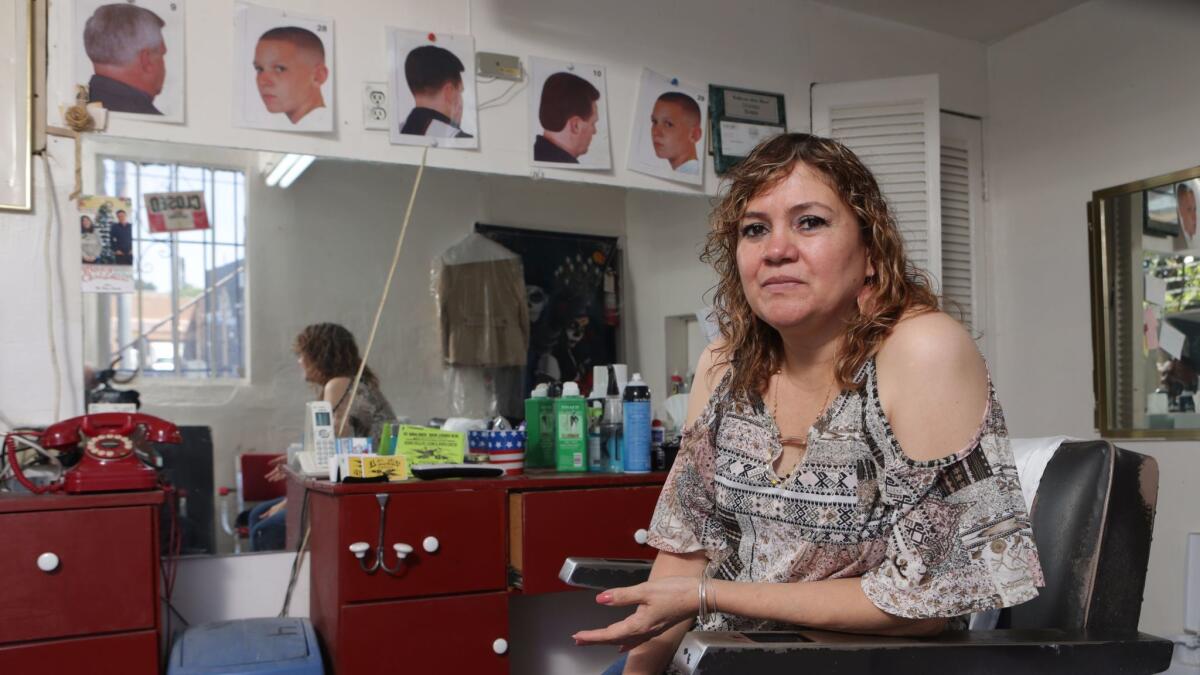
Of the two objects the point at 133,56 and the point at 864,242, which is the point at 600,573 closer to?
the point at 864,242

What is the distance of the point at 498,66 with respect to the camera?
267 cm

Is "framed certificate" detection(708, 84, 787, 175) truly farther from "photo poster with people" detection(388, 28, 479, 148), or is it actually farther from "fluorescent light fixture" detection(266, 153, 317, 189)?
"fluorescent light fixture" detection(266, 153, 317, 189)

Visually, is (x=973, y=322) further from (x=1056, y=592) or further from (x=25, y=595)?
(x=25, y=595)

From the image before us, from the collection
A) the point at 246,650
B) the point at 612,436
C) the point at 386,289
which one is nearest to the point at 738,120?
the point at 612,436

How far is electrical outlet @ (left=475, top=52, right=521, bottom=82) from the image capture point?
264 cm

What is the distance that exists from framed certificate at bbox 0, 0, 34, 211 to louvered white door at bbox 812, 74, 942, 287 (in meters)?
2.30

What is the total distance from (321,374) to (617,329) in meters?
0.89

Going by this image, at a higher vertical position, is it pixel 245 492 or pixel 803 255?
pixel 803 255

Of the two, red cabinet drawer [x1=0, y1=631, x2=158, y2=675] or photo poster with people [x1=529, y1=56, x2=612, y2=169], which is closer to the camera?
red cabinet drawer [x1=0, y1=631, x2=158, y2=675]

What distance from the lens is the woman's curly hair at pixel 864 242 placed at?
124 cm

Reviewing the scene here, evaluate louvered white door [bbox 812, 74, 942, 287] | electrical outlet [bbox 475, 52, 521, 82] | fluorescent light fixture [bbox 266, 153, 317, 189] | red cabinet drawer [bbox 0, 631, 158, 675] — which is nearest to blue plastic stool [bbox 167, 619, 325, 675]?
red cabinet drawer [bbox 0, 631, 158, 675]

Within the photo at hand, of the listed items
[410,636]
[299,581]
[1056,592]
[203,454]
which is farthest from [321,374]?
[1056,592]

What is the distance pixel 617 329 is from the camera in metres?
2.82

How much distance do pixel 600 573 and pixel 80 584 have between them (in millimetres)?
1097
